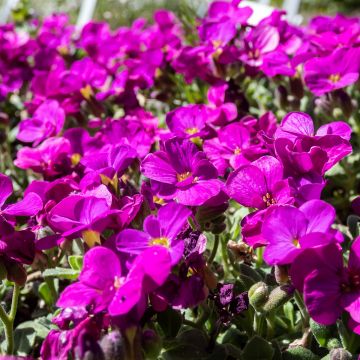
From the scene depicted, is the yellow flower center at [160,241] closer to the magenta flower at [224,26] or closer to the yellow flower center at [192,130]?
the yellow flower center at [192,130]

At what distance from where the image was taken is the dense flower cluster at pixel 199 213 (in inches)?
35.3

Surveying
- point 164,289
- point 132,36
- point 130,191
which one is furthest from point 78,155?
point 132,36

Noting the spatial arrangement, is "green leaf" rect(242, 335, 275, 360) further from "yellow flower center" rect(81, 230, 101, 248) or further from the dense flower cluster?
"yellow flower center" rect(81, 230, 101, 248)

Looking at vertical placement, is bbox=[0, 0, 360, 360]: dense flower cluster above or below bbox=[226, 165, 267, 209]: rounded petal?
below

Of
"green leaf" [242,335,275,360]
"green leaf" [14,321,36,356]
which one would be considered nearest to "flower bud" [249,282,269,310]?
"green leaf" [242,335,275,360]

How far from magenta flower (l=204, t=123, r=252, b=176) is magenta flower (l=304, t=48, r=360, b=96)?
1.26 feet

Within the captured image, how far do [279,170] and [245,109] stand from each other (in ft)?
2.47

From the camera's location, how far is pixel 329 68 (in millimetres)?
1639

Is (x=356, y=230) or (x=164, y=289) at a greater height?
(x=164, y=289)

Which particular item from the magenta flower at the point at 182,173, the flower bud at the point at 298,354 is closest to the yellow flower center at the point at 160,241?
the magenta flower at the point at 182,173

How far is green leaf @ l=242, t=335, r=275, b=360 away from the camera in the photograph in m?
1.10

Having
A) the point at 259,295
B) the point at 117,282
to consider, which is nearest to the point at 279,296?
the point at 259,295

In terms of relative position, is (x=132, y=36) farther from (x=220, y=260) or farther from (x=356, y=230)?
(x=356, y=230)

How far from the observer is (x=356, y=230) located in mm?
1376
